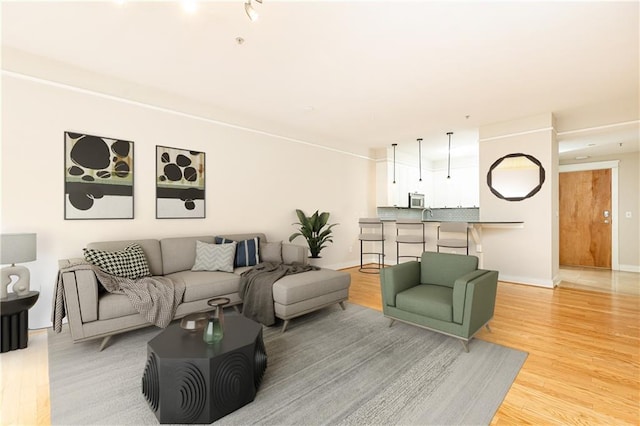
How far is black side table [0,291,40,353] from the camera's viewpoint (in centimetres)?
240

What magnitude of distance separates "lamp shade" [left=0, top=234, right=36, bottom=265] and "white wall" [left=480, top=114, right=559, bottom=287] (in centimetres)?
586

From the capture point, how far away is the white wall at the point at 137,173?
285cm

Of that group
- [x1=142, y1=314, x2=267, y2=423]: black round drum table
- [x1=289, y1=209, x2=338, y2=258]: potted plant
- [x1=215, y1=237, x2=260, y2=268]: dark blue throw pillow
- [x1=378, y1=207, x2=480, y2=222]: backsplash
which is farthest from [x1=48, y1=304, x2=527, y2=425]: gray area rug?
[x1=378, y1=207, x2=480, y2=222]: backsplash

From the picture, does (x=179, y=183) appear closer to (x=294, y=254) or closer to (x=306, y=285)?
(x=294, y=254)

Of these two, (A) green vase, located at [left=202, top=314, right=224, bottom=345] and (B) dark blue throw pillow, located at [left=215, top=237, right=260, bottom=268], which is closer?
(A) green vase, located at [left=202, top=314, right=224, bottom=345]

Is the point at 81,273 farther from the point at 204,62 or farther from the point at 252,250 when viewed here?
the point at 204,62

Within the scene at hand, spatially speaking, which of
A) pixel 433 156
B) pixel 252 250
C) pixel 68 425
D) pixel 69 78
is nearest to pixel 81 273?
pixel 68 425

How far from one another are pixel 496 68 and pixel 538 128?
210 cm

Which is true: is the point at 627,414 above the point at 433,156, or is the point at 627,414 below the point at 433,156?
below

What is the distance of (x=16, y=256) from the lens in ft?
8.11

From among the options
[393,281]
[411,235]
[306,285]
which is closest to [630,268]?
[411,235]

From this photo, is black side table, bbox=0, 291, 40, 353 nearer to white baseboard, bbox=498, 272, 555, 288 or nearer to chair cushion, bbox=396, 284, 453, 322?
chair cushion, bbox=396, 284, 453, 322

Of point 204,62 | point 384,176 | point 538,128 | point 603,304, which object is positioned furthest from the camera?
point 384,176

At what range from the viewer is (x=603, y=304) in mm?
3771
